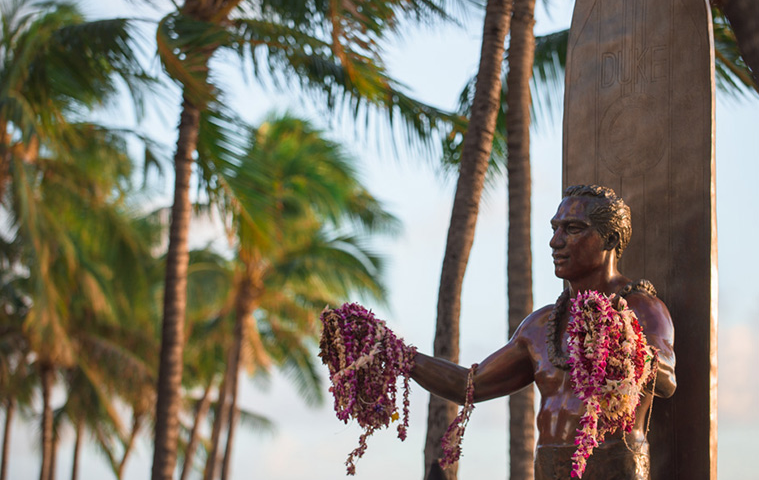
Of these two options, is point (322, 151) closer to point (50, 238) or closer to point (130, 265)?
point (130, 265)

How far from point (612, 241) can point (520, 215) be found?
16.2 ft

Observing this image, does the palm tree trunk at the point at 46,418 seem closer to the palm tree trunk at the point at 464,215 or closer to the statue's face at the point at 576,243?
the palm tree trunk at the point at 464,215

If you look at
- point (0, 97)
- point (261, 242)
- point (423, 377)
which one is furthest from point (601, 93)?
point (0, 97)

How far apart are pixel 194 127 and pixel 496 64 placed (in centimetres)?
426

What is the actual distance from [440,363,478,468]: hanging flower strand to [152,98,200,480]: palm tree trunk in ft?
22.8

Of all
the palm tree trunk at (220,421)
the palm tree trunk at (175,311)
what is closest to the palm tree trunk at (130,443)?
the palm tree trunk at (220,421)

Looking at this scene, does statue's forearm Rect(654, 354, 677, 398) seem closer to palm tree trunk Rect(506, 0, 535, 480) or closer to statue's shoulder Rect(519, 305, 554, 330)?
statue's shoulder Rect(519, 305, 554, 330)

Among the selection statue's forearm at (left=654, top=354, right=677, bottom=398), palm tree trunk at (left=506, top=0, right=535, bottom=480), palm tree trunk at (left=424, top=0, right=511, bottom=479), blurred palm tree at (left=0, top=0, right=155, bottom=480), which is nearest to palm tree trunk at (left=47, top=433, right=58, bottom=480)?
blurred palm tree at (left=0, top=0, right=155, bottom=480)

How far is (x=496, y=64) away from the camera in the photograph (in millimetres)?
8688

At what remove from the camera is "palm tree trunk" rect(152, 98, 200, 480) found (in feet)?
36.4

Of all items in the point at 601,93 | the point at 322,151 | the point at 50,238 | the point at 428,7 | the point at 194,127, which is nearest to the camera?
the point at 601,93

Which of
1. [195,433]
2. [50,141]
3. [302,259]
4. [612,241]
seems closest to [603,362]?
[612,241]

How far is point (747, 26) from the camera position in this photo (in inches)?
176

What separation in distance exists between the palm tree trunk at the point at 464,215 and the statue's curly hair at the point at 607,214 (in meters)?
3.90
